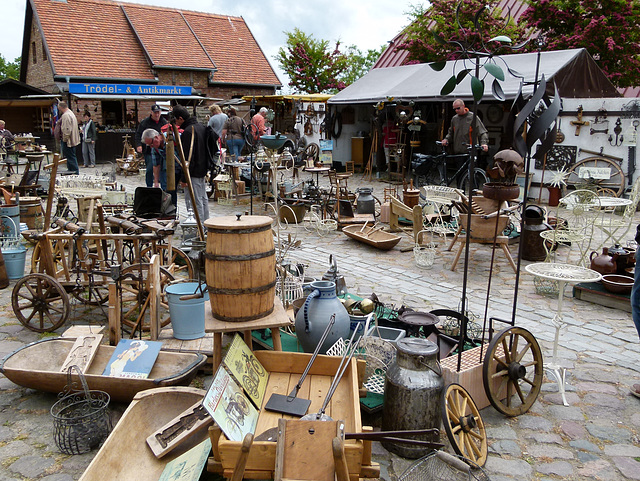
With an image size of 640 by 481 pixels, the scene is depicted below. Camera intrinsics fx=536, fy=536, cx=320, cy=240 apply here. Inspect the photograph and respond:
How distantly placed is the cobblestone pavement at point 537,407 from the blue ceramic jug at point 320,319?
930mm

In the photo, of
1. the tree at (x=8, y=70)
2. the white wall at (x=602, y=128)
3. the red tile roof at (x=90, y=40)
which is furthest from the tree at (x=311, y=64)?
the tree at (x=8, y=70)

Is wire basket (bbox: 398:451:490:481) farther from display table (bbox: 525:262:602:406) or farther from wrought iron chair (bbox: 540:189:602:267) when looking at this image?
wrought iron chair (bbox: 540:189:602:267)

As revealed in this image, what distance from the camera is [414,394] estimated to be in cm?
359

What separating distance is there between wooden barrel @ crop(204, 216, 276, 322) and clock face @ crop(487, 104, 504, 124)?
15.2 m

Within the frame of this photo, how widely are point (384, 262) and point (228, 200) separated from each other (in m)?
5.70

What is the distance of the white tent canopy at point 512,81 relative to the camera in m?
13.0

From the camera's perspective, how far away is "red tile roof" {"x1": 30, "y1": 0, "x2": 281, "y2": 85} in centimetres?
2562

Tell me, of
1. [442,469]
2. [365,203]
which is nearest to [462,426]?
[442,469]

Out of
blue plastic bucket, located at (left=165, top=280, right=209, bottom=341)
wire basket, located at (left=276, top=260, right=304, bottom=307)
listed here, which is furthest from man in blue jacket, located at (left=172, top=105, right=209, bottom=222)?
blue plastic bucket, located at (left=165, top=280, right=209, bottom=341)

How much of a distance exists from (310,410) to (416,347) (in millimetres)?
844

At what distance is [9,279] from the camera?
719 cm

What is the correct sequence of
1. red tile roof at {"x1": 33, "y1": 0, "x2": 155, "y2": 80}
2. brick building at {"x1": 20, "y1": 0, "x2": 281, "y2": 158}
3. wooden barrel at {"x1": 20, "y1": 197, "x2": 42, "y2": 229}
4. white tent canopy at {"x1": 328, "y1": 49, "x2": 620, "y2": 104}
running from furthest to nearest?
red tile roof at {"x1": 33, "y1": 0, "x2": 155, "y2": 80} → brick building at {"x1": 20, "y1": 0, "x2": 281, "y2": 158} → white tent canopy at {"x1": 328, "y1": 49, "x2": 620, "y2": 104} → wooden barrel at {"x1": 20, "y1": 197, "x2": 42, "y2": 229}

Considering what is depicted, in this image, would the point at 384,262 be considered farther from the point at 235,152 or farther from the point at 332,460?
the point at 235,152

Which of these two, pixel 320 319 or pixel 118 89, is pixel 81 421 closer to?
pixel 320 319
